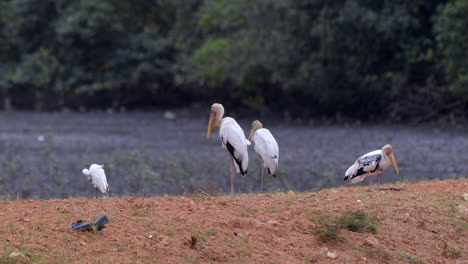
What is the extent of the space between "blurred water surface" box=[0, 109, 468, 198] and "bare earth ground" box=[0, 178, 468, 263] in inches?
68.6

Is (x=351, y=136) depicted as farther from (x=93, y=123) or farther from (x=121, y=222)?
(x=121, y=222)

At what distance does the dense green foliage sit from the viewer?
2312cm

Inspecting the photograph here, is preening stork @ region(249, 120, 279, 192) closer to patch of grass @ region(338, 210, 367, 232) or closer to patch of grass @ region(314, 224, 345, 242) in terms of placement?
patch of grass @ region(338, 210, 367, 232)

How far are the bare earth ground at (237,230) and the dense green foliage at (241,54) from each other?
45.9 feet

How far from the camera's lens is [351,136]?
21578mm

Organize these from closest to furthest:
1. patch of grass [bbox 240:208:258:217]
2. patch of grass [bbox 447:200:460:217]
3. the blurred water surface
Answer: patch of grass [bbox 240:208:258:217] → patch of grass [bbox 447:200:460:217] → the blurred water surface

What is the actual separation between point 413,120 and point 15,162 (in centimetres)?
1248

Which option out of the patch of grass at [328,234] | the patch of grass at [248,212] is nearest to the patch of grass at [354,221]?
the patch of grass at [328,234]

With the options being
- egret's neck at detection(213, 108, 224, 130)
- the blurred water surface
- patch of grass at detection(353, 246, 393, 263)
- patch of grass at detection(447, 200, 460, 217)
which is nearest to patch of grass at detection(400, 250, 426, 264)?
patch of grass at detection(353, 246, 393, 263)

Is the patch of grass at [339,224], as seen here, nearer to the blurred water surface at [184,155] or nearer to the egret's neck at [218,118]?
the egret's neck at [218,118]

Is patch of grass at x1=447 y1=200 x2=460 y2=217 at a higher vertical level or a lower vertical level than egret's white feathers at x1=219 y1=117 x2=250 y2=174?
lower

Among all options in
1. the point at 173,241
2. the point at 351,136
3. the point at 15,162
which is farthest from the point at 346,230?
the point at 351,136

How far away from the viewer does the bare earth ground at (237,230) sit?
6.30 meters

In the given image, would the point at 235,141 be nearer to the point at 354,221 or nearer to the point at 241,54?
the point at 354,221
